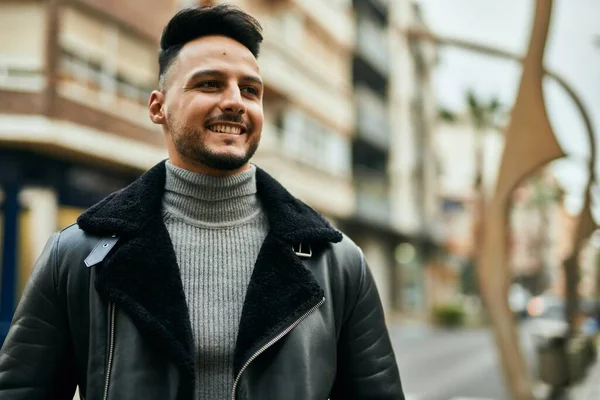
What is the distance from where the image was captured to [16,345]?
2.03 metres

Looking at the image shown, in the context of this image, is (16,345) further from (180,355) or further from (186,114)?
(186,114)

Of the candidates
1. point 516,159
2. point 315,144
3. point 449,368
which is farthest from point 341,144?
point 516,159

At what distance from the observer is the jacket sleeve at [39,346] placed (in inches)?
79.3

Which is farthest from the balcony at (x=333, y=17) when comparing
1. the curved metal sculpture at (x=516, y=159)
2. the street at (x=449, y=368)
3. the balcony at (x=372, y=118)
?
the curved metal sculpture at (x=516, y=159)

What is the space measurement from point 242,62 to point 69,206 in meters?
15.5

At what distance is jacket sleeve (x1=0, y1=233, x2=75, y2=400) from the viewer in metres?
2.01

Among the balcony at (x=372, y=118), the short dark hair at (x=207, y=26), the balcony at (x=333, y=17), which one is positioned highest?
the balcony at (x=333, y=17)

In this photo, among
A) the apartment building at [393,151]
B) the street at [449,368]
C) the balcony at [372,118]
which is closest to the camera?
the street at [449,368]

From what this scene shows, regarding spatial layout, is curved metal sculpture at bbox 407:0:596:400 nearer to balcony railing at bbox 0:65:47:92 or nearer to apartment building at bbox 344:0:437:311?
balcony railing at bbox 0:65:47:92

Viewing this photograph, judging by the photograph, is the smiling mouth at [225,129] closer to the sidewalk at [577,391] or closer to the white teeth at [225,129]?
the white teeth at [225,129]

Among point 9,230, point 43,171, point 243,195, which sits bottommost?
point 243,195

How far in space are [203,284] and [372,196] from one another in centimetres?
3462

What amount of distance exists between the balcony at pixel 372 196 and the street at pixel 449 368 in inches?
236

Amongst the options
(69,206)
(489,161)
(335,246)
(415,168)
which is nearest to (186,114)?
(335,246)
